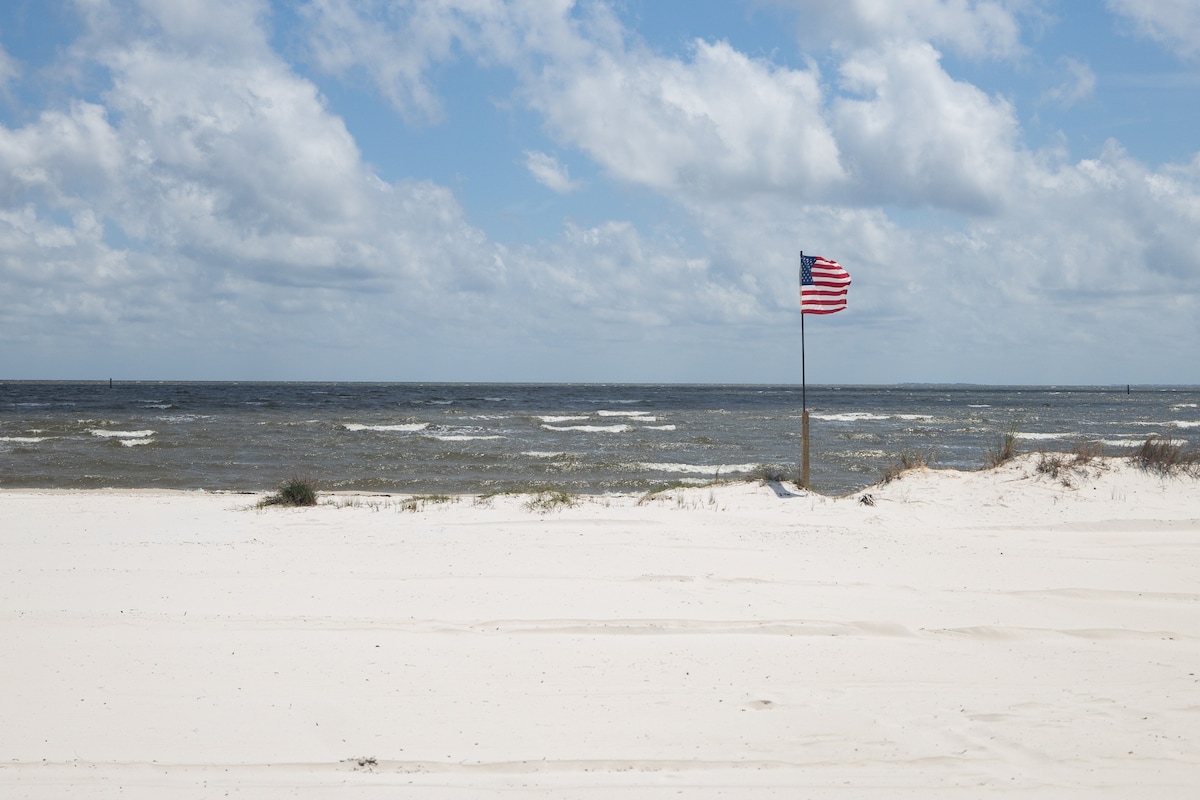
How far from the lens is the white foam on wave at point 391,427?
3625 centimetres

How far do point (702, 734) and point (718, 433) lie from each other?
102ft

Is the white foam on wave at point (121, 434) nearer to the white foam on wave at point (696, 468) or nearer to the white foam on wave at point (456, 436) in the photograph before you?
the white foam on wave at point (456, 436)

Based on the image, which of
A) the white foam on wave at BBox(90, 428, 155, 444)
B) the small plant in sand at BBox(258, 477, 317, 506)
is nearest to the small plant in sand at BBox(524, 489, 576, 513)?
the small plant in sand at BBox(258, 477, 317, 506)

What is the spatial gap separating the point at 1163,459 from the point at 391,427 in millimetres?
30201

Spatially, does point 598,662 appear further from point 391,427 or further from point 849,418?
point 849,418

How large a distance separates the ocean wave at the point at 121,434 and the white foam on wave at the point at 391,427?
7486 mm

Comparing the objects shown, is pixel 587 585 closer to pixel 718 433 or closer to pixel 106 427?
pixel 718 433

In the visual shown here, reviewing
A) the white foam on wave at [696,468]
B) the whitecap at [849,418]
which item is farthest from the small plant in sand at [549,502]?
the whitecap at [849,418]

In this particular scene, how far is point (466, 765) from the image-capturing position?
4.47 meters

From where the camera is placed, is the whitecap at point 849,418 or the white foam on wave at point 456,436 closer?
the white foam on wave at point 456,436

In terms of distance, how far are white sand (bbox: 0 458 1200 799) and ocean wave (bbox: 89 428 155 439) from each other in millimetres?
21971

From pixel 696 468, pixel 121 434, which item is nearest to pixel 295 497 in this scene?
pixel 696 468

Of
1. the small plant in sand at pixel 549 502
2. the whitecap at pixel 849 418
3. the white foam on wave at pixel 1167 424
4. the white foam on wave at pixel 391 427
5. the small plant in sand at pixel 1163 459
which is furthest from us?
the whitecap at pixel 849 418

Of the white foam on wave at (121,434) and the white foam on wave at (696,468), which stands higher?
the white foam on wave at (121,434)
